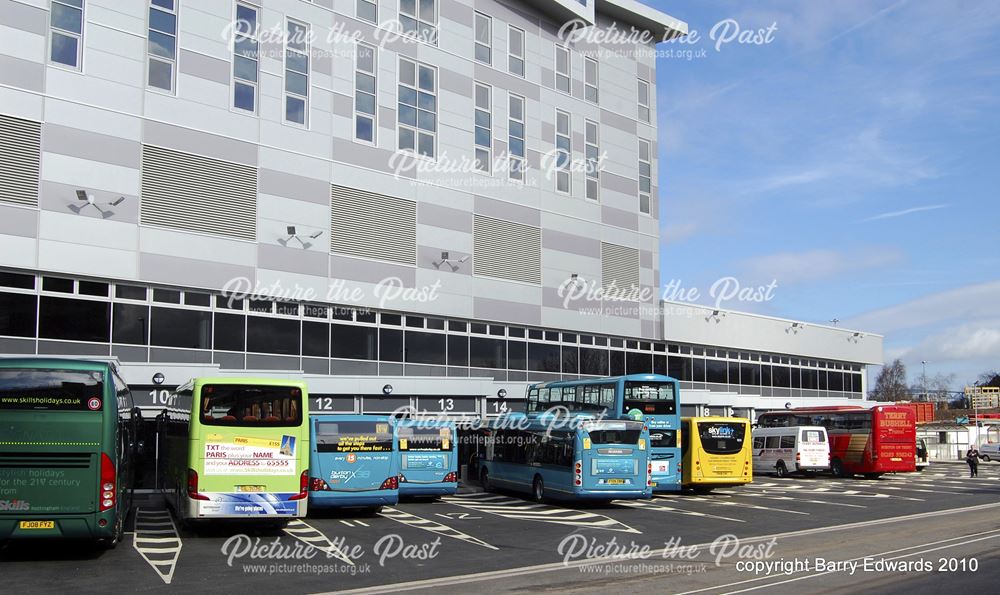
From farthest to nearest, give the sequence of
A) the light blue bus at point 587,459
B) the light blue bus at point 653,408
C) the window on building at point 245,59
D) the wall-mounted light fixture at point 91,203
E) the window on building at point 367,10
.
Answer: the window on building at point 367,10 → the window on building at point 245,59 → the light blue bus at point 653,408 → the wall-mounted light fixture at point 91,203 → the light blue bus at point 587,459

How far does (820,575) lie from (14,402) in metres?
13.2

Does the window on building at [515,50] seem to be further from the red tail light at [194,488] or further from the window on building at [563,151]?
the red tail light at [194,488]

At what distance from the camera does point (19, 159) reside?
28.2 metres

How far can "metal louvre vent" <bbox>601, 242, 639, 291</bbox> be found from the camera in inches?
1800

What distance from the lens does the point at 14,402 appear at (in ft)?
50.1

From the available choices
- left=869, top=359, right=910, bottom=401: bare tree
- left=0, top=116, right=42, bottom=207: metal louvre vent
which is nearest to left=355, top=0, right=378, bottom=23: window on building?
left=0, top=116, right=42, bottom=207: metal louvre vent

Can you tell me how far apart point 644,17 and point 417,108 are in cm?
1611

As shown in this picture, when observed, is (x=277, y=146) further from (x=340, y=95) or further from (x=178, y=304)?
(x=178, y=304)

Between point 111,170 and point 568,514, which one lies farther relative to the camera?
point 111,170

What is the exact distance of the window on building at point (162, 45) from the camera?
31.2 meters

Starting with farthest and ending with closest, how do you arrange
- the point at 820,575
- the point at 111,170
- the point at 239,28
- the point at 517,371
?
the point at 517,371
the point at 239,28
the point at 111,170
the point at 820,575

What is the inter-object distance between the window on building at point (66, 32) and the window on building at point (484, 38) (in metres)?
17.4

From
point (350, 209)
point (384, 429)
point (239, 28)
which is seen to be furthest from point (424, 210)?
point (384, 429)

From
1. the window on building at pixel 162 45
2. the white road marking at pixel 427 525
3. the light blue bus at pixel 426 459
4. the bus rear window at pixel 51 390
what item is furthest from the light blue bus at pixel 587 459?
the window on building at pixel 162 45
